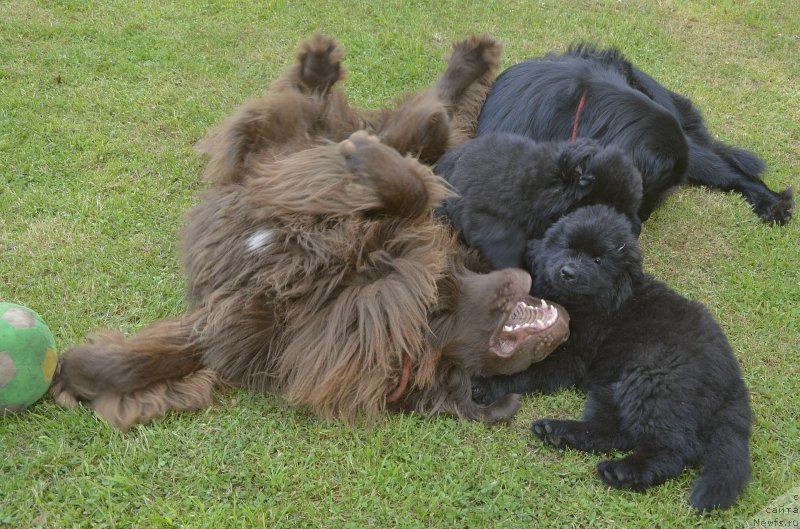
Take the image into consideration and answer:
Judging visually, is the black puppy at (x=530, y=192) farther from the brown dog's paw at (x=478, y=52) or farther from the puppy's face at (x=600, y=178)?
the brown dog's paw at (x=478, y=52)

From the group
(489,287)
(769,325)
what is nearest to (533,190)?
(489,287)

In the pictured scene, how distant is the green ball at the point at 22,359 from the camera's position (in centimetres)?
227

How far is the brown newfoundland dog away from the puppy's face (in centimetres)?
61

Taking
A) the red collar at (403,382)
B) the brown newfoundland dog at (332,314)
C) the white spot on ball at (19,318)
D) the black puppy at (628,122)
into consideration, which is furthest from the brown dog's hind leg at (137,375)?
the black puppy at (628,122)

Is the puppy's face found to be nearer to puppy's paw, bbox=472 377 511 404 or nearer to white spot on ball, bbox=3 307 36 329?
puppy's paw, bbox=472 377 511 404

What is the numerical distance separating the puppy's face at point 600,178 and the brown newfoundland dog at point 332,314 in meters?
0.61

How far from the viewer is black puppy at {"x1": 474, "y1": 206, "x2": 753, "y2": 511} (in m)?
2.36

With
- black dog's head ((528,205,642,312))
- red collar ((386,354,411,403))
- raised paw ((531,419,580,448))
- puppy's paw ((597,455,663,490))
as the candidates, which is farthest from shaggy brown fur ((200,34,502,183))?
puppy's paw ((597,455,663,490))

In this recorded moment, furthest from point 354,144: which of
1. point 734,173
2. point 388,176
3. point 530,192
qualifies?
point 734,173

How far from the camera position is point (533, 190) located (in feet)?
10.2

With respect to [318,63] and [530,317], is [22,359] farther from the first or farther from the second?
[318,63]

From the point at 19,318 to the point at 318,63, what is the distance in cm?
204

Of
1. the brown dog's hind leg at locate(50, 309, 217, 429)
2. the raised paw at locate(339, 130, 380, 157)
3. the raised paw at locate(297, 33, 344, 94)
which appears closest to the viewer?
the brown dog's hind leg at locate(50, 309, 217, 429)

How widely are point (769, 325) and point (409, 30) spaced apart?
3.45 meters
